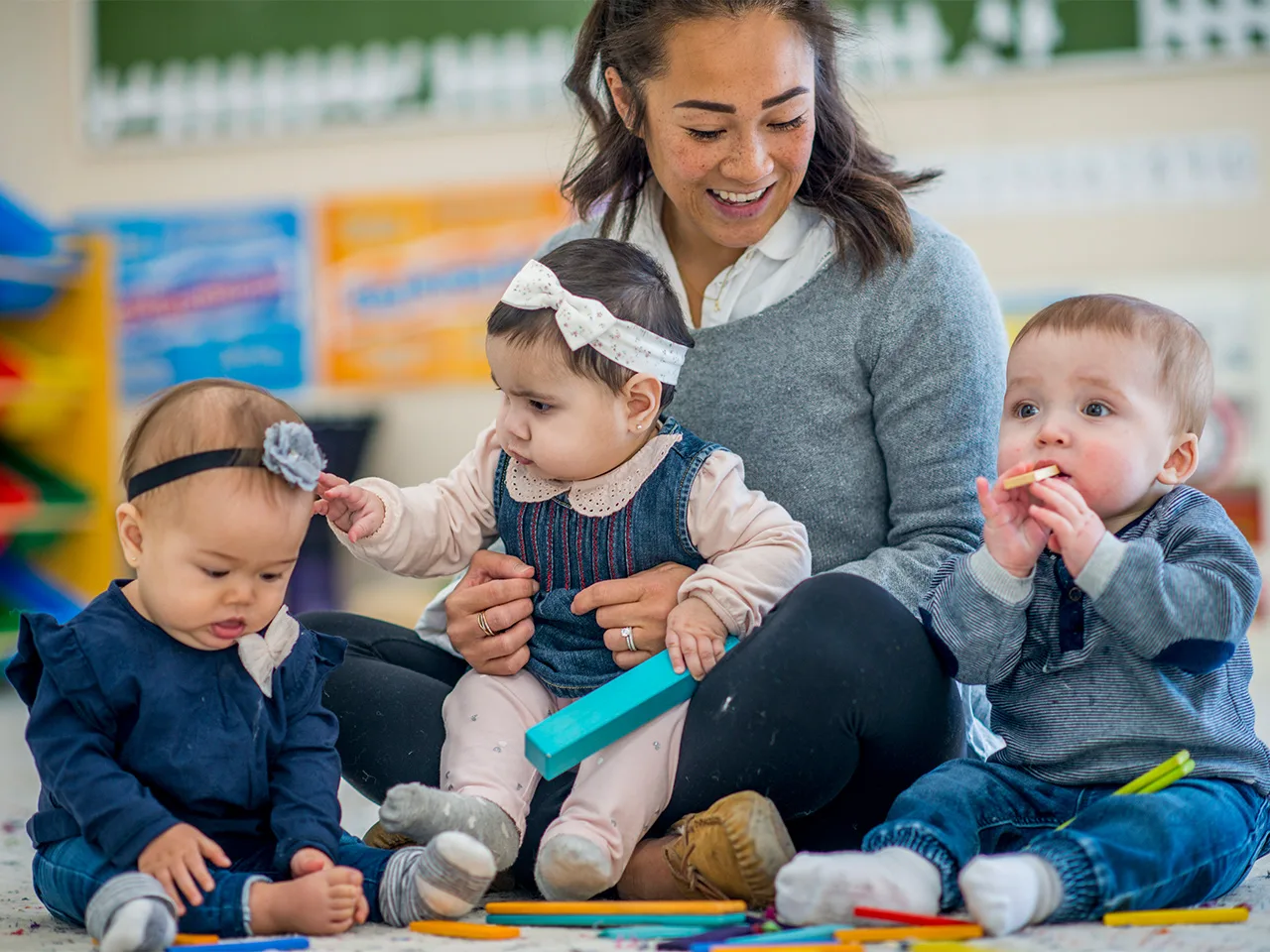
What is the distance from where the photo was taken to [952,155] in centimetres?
391

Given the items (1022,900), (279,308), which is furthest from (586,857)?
(279,308)

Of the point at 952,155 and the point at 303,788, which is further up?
the point at 952,155

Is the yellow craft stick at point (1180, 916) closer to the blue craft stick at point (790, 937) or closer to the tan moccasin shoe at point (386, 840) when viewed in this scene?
the blue craft stick at point (790, 937)

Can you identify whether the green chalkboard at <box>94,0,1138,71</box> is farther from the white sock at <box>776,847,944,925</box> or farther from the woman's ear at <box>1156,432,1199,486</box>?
the white sock at <box>776,847,944,925</box>

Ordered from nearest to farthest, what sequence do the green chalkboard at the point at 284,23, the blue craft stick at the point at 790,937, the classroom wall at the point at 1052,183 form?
the blue craft stick at the point at 790,937, the classroom wall at the point at 1052,183, the green chalkboard at the point at 284,23

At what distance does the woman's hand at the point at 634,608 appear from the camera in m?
1.33

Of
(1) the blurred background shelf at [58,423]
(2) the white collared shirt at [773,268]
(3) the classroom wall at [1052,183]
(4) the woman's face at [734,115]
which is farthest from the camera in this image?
(3) the classroom wall at [1052,183]

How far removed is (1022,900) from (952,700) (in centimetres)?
27

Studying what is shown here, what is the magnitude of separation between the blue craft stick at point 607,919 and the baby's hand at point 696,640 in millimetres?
217

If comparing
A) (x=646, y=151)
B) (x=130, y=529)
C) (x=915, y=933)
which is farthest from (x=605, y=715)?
(x=646, y=151)

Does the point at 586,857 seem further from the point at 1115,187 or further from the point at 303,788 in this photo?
the point at 1115,187

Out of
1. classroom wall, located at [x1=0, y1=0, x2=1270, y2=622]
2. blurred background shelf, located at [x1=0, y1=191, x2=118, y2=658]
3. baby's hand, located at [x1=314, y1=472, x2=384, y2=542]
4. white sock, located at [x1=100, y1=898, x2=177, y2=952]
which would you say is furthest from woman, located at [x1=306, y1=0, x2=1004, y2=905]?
blurred background shelf, located at [x1=0, y1=191, x2=118, y2=658]

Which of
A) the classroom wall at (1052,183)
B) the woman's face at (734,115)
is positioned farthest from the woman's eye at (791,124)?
the classroom wall at (1052,183)

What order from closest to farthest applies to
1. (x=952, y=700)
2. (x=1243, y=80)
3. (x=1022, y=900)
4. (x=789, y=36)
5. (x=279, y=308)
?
(x=1022, y=900), (x=952, y=700), (x=789, y=36), (x=1243, y=80), (x=279, y=308)
